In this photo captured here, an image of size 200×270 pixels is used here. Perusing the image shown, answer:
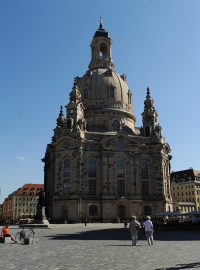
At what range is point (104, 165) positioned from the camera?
74250mm

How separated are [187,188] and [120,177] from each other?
4117 cm

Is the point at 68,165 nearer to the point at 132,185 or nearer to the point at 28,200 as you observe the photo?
the point at 132,185

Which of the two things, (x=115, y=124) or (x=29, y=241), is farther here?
(x=115, y=124)

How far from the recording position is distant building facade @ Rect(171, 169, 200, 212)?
105 meters

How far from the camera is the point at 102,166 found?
7425cm

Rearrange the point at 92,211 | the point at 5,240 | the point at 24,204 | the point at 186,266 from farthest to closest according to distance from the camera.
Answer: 1. the point at 24,204
2. the point at 92,211
3. the point at 5,240
4. the point at 186,266

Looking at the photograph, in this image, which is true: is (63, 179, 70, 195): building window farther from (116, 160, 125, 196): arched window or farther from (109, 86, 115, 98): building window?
(109, 86, 115, 98): building window

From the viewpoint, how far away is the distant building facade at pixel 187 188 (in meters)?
105

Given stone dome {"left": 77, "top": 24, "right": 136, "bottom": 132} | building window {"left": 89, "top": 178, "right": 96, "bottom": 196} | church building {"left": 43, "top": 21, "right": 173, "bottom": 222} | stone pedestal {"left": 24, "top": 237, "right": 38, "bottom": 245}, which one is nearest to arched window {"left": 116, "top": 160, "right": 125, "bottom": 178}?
church building {"left": 43, "top": 21, "right": 173, "bottom": 222}

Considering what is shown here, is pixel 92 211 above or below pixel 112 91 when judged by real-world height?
below

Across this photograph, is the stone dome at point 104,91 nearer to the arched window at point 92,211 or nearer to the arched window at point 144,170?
the arched window at point 144,170

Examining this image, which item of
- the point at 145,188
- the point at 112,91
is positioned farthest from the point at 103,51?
the point at 145,188

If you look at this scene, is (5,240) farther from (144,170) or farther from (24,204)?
(24,204)

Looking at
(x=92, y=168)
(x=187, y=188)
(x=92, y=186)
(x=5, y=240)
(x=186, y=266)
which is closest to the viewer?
(x=186, y=266)
